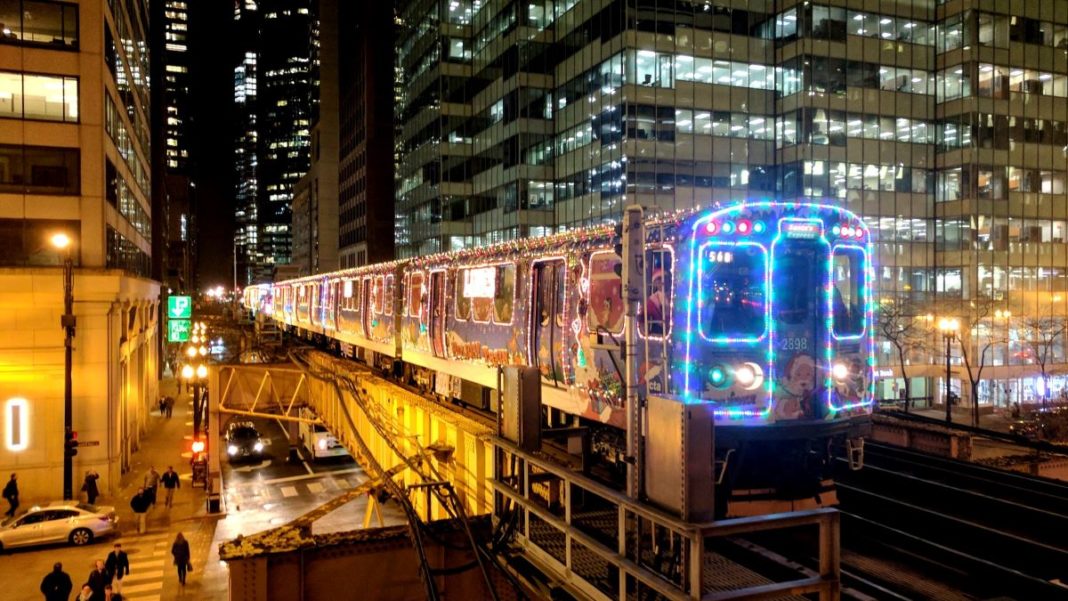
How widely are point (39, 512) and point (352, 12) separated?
10069cm

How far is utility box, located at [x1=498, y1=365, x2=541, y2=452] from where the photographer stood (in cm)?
752

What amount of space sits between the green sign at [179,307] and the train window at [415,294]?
24.1m

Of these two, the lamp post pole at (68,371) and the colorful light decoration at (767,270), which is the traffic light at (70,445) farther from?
the colorful light decoration at (767,270)

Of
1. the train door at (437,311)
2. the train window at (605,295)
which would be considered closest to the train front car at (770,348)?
the train window at (605,295)

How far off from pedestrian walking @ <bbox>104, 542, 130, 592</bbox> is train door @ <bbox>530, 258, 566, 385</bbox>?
11.4m

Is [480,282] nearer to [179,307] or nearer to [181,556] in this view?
[181,556]

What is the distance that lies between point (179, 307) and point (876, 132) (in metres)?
39.7

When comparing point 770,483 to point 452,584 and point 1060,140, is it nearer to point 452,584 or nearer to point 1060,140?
point 452,584

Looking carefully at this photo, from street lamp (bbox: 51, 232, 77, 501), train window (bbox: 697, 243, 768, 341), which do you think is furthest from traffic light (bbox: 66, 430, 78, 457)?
train window (bbox: 697, 243, 768, 341)

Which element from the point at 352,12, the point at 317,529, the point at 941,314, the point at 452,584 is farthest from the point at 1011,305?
the point at 352,12

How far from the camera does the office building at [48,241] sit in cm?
2312

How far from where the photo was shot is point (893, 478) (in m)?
14.9

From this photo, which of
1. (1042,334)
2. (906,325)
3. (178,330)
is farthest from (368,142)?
(1042,334)

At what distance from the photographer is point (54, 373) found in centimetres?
2378
